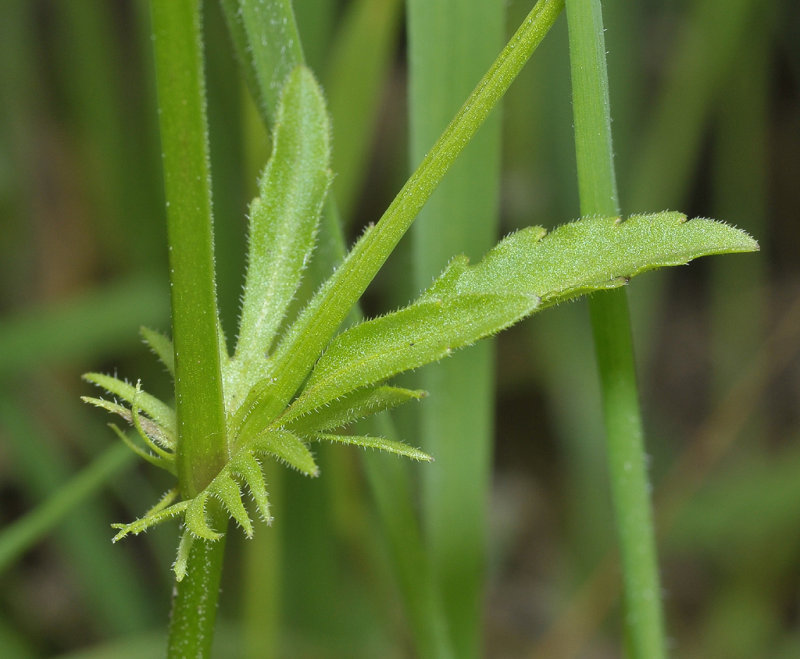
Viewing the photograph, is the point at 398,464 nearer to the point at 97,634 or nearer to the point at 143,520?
the point at 143,520

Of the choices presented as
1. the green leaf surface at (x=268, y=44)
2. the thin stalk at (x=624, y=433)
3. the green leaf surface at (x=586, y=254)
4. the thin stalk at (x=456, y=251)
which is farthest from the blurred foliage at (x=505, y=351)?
the green leaf surface at (x=586, y=254)

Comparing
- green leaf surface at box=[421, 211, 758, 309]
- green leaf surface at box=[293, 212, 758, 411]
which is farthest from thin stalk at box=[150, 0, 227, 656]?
green leaf surface at box=[421, 211, 758, 309]

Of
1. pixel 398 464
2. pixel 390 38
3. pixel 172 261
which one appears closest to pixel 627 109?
pixel 390 38

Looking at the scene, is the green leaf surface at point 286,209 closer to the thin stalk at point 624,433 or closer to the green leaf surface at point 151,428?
the green leaf surface at point 151,428

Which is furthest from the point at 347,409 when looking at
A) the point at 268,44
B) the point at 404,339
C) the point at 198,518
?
the point at 268,44

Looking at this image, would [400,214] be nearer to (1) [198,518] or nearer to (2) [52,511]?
(1) [198,518]
